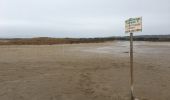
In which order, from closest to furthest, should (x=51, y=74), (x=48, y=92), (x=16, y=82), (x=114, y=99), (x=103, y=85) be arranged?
1. (x=114, y=99)
2. (x=48, y=92)
3. (x=103, y=85)
4. (x=16, y=82)
5. (x=51, y=74)

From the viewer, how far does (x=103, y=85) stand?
1134 centimetres

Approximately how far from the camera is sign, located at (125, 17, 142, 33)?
8656 mm

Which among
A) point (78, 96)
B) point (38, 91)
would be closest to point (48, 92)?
point (38, 91)

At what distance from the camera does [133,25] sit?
883cm

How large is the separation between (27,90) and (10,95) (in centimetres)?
82

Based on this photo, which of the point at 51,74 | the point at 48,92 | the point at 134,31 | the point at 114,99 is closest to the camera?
the point at 134,31

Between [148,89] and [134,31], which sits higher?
[134,31]

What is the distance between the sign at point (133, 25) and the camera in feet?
28.4

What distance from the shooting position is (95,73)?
14266mm

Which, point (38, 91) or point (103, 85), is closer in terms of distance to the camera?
point (38, 91)

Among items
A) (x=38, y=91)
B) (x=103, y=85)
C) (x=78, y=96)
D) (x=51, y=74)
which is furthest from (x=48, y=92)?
(x=51, y=74)

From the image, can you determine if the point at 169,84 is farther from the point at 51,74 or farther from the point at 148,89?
the point at 51,74

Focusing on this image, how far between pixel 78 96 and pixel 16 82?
334cm

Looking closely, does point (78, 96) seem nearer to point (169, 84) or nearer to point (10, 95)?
point (10, 95)
